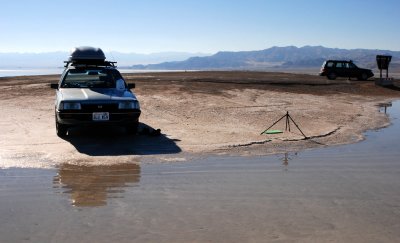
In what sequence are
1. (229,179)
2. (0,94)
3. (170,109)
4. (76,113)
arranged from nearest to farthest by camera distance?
(229,179)
(76,113)
(170,109)
(0,94)

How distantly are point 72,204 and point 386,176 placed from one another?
440cm

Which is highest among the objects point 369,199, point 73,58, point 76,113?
point 73,58

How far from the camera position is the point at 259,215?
4.99 m

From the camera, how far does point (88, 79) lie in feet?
35.2

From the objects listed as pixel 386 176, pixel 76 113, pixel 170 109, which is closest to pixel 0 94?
pixel 170 109

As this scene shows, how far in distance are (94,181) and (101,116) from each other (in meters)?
3.03

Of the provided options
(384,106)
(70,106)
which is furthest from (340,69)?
(70,106)

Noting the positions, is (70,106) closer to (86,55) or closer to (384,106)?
(86,55)

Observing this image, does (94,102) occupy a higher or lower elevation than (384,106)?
higher

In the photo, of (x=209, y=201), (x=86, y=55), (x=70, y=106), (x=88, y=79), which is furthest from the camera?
(x=86, y=55)

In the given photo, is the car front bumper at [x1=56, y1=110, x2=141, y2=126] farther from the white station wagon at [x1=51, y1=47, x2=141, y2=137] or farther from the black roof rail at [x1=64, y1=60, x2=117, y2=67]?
the black roof rail at [x1=64, y1=60, x2=117, y2=67]

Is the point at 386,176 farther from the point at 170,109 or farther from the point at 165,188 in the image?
the point at 170,109

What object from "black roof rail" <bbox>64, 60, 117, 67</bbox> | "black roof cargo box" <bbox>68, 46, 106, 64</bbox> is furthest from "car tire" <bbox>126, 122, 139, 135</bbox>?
"black roof cargo box" <bbox>68, 46, 106, 64</bbox>

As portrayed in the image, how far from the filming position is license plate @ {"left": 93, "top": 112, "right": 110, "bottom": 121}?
30.2 feet
